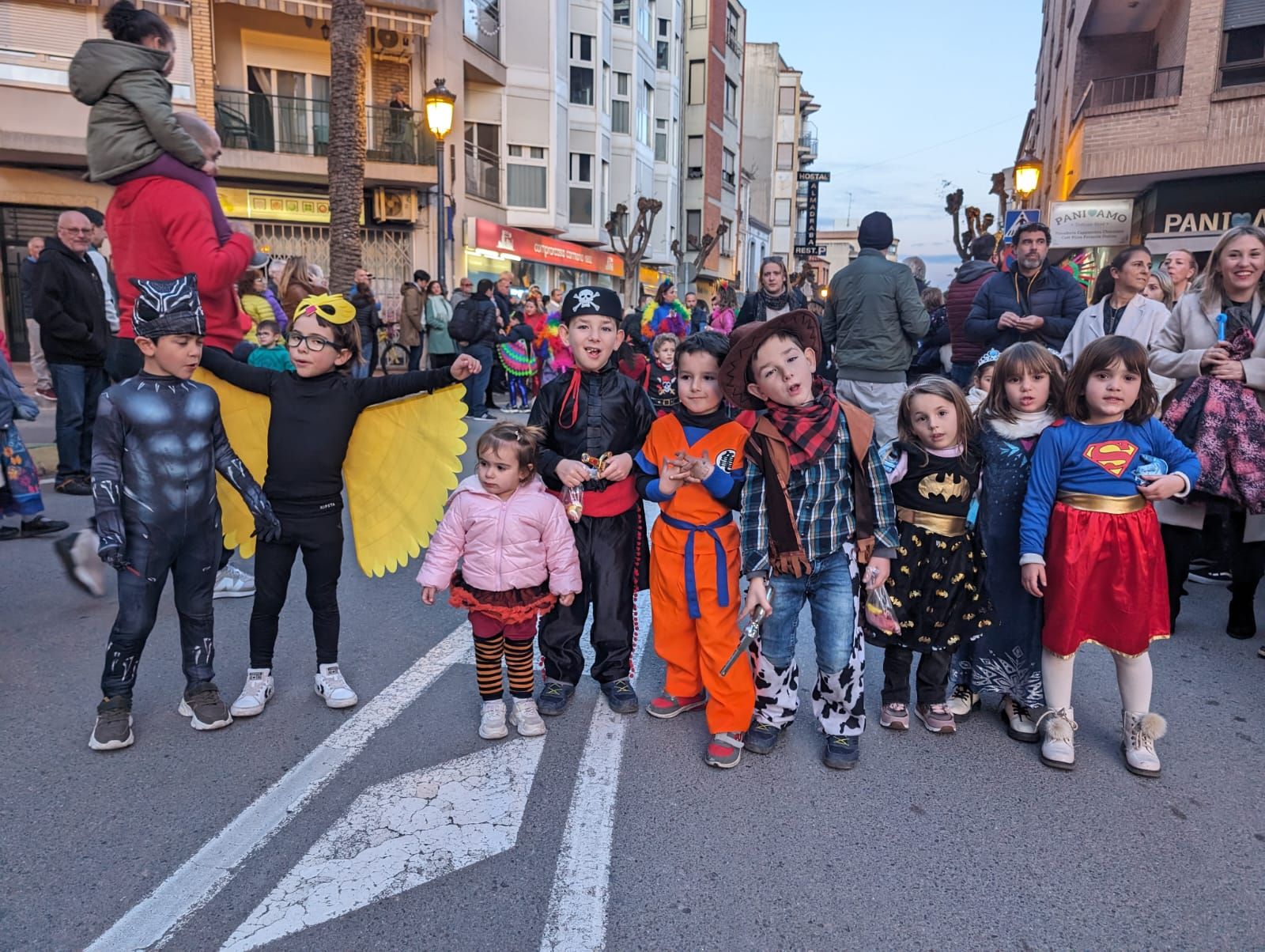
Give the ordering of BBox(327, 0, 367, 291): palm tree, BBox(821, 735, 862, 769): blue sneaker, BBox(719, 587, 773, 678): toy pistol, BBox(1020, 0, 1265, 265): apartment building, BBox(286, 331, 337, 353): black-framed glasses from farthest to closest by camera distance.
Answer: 1. BBox(1020, 0, 1265, 265): apartment building
2. BBox(327, 0, 367, 291): palm tree
3. BBox(286, 331, 337, 353): black-framed glasses
4. BBox(821, 735, 862, 769): blue sneaker
5. BBox(719, 587, 773, 678): toy pistol

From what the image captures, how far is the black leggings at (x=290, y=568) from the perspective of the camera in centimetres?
356

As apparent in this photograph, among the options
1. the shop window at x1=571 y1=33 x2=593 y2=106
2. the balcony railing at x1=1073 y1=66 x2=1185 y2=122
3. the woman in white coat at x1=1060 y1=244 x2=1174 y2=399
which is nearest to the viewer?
the woman in white coat at x1=1060 y1=244 x2=1174 y2=399

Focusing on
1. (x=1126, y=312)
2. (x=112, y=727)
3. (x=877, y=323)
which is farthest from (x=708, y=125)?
(x=112, y=727)

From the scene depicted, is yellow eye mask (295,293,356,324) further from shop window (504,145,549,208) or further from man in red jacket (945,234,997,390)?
shop window (504,145,549,208)

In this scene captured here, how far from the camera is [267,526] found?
3447 mm

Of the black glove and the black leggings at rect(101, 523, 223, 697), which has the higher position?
the black glove

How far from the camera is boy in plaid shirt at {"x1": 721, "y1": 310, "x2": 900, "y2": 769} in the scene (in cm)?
316

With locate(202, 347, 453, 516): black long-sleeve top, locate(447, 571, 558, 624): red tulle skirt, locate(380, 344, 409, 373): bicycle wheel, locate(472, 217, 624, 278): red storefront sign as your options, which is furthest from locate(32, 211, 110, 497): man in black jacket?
locate(472, 217, 624, 278): red storefront sign

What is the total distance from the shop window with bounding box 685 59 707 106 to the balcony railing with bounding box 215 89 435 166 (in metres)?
27.1

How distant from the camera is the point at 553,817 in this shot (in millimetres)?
2820

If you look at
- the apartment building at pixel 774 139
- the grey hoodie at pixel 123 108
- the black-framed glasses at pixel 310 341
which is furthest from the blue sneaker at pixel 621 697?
the apartment building at pixel 774 139

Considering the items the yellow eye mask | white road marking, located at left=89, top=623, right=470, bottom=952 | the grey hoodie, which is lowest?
white road marking, located at left=89, top=623, right=470, bottom=952

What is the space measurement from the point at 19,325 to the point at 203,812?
65.5 feet

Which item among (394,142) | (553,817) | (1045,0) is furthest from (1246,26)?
(1045,0)
